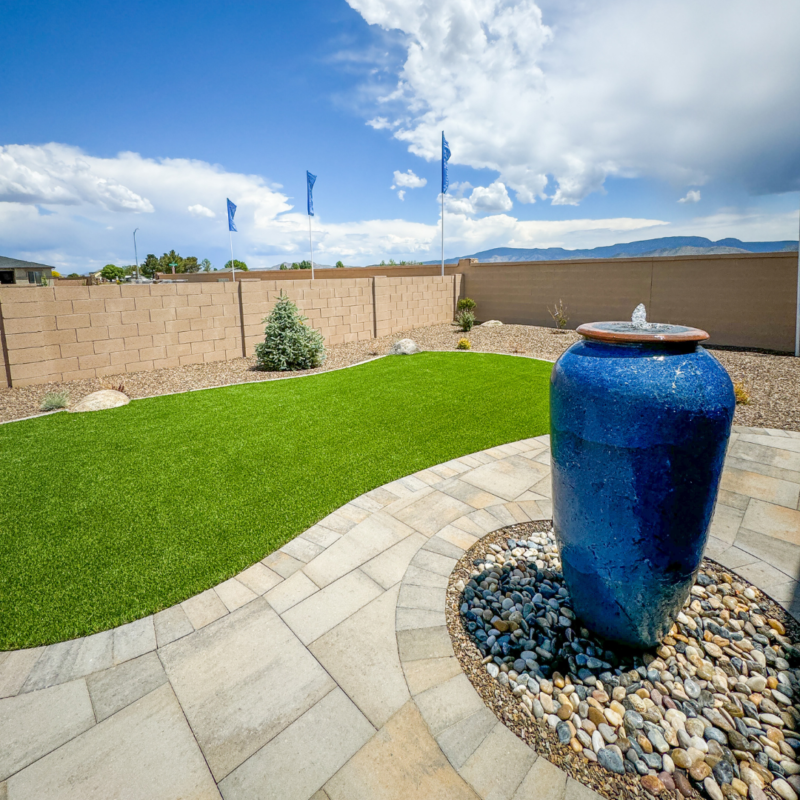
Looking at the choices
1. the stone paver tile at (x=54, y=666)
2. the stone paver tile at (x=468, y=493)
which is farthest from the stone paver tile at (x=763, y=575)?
the stone paver tile at (x=54, y=666)

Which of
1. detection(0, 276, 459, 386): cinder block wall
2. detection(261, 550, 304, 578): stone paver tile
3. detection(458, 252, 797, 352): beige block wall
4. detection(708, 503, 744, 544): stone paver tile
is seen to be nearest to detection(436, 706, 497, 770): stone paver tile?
detection(261, 550, 304, 578): stone paver tile

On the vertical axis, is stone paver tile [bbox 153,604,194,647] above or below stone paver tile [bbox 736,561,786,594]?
below

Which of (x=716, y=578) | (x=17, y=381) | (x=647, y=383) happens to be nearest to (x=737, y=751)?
(x=716, y=578)

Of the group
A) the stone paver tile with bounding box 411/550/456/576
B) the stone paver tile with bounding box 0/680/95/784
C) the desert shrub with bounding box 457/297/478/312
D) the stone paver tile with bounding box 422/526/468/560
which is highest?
the desert shrub with bounding box 457/297/478/312

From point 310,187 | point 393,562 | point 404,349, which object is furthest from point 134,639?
point 310,187

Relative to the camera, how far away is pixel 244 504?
4352 mm

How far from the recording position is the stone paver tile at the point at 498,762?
1865mm

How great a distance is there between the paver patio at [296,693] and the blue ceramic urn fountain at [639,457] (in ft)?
2.99

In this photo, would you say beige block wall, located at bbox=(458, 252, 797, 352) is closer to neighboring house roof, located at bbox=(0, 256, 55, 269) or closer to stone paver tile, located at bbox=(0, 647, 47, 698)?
stone paver tile, located at bbox=(0, 647, 47, 698)

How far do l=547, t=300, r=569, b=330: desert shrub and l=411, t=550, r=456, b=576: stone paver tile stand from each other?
1344 centimetres

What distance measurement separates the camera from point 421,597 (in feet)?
9.83

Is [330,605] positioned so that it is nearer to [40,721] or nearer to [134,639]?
[134,639]

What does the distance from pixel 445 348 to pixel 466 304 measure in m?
4.99

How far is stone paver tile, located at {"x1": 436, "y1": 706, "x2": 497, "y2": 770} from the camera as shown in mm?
2002
